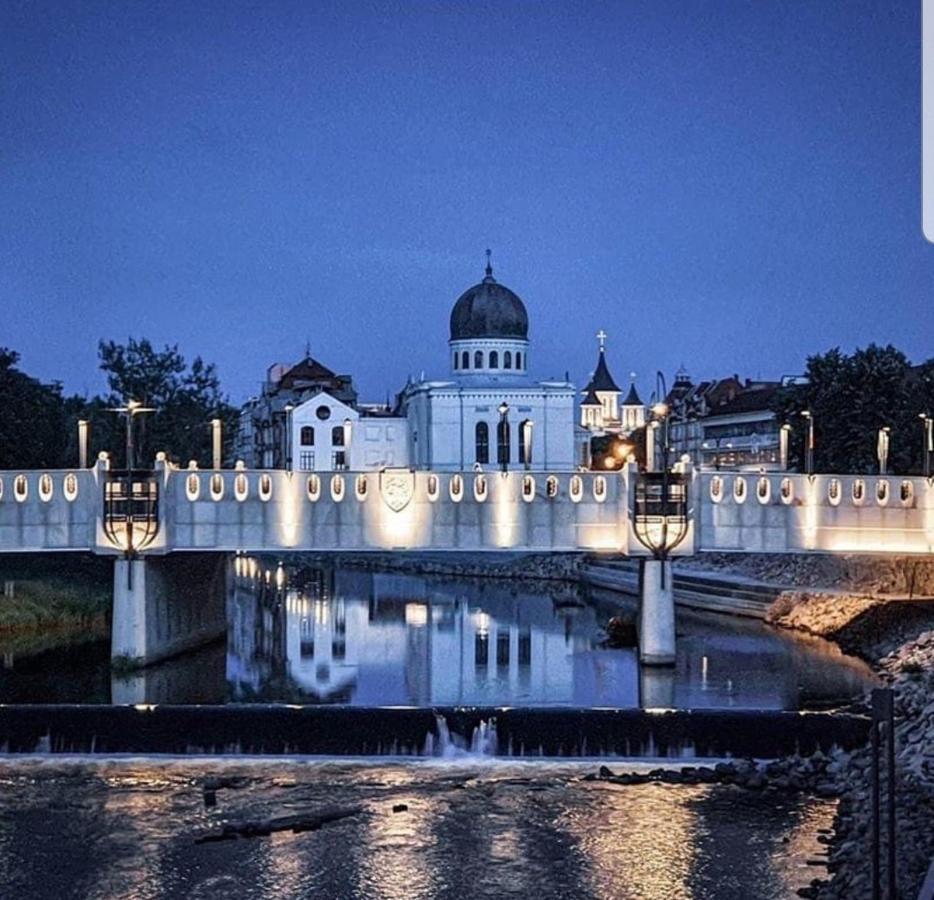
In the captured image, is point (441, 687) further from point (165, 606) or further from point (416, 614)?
point (416, 614)

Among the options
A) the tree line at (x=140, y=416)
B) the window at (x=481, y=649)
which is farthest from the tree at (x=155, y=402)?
the window at (x=481, y=649)

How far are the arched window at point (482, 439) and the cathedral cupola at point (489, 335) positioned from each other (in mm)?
3873

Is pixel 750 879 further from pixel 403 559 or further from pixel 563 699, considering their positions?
pixel 403 559

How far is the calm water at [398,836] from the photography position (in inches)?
1061

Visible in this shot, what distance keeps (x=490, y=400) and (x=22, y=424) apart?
47.1 metres

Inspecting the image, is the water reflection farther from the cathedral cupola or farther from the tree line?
the cathedral cupola

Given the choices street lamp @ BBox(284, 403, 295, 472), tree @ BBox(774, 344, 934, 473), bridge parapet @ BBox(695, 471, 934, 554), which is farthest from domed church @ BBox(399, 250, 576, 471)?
bridge parapet @ BBox(695, 471, 934, 554)

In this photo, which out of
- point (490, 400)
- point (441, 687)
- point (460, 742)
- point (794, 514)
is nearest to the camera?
point (460, 742)

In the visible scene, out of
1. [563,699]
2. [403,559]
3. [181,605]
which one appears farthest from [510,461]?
[563,699]

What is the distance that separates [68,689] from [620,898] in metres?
25.0

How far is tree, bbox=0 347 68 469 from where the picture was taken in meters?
69.1

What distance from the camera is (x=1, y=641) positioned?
186 feet

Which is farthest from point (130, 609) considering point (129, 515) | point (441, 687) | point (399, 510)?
point (441, 687)

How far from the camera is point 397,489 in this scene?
50.9 meters
